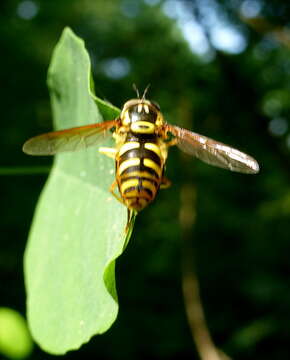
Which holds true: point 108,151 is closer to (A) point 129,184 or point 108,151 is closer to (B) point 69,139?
(B) point 69,139

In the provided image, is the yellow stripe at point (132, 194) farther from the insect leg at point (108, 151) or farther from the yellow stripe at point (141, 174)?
the insect leg at point (108, 151)

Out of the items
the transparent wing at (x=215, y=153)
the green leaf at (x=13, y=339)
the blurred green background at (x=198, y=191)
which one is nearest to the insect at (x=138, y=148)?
the transparent wing at (x=215, y=153)

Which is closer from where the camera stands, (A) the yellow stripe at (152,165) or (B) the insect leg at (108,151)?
(A) the yellow stripe at (152,165)

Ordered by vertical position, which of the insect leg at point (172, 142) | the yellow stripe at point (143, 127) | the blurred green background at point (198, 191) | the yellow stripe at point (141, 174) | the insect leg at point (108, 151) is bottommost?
the blurred green background at point (198, 191)

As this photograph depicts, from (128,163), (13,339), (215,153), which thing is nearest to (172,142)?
(215,153)

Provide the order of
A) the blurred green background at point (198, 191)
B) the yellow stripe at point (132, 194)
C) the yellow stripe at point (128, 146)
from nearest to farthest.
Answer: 1. the yellow stripe at point (132, 194)
2. the yellow stripe at point (128, 146)
3. the blurred green background at point (198, 191)

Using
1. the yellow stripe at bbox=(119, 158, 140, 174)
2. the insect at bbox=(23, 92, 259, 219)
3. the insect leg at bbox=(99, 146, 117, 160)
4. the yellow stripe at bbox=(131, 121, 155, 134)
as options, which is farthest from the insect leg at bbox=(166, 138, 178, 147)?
the yellow stripe at bbox=(119, 158, 140, 174)

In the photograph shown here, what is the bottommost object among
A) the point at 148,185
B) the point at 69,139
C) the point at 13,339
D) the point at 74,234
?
the point at 13,339
